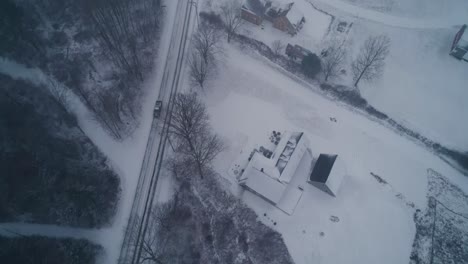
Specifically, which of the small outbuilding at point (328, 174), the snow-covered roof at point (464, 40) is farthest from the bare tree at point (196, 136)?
the snow-covered roof at point (464, 40)

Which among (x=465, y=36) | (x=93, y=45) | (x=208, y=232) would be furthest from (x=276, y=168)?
(x=465, y=36)

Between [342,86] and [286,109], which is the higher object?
[342,86]

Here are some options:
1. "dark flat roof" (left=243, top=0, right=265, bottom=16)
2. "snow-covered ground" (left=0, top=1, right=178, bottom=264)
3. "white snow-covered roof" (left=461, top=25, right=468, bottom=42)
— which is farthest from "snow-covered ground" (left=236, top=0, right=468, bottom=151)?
"snow-covered ground" (left=0, top=1, right=178, bottom=264)

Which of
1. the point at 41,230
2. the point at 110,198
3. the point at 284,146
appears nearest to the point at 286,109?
the point at 284,146

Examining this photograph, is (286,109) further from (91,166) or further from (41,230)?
(41,230)

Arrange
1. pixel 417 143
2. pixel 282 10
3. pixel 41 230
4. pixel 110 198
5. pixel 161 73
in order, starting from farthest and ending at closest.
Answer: pixel 282 10 → pixel 161 73 → pixel 417 143 → pixel 110 198 → pixel 41 230

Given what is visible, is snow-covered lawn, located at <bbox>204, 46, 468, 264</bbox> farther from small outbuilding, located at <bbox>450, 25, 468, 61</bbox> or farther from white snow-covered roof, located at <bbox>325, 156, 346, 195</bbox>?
small outbuilding, located at <bbox>450, 25, 468, 61</bbox>

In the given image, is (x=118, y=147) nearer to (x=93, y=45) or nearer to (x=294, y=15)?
(x=93, y=45)
